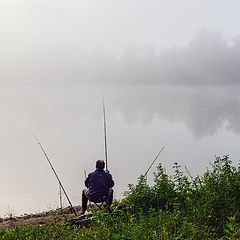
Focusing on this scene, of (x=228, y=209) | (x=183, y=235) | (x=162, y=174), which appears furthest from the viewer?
(x=162, y=174)

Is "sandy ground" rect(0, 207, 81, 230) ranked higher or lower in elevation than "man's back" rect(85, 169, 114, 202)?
lower

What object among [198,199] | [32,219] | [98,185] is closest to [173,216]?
→ [198,199]

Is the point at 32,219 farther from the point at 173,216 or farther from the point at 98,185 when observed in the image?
the point at 173,216

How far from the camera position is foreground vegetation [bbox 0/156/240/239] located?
608 centimetres

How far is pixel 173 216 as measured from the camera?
6.74 meters

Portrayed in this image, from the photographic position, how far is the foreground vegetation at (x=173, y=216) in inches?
239

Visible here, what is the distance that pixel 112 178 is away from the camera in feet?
32.8

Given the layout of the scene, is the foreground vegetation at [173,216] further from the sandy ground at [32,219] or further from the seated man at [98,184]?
the sandy ground at [32,219]

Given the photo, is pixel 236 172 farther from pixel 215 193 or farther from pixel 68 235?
pixel 68 235

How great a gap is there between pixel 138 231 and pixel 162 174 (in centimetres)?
306

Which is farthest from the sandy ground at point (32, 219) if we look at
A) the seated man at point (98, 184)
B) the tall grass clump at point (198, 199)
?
the tall grass clump at point (198, 199)

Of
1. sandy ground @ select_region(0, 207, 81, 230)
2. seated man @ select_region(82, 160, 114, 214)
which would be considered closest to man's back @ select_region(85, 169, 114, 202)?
seated man @ select_region(82, 160, 114, 214)

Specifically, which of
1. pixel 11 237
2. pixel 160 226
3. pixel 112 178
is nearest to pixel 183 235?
pixel 160 226

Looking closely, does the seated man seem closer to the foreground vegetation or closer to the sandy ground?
the foreground vegetation
